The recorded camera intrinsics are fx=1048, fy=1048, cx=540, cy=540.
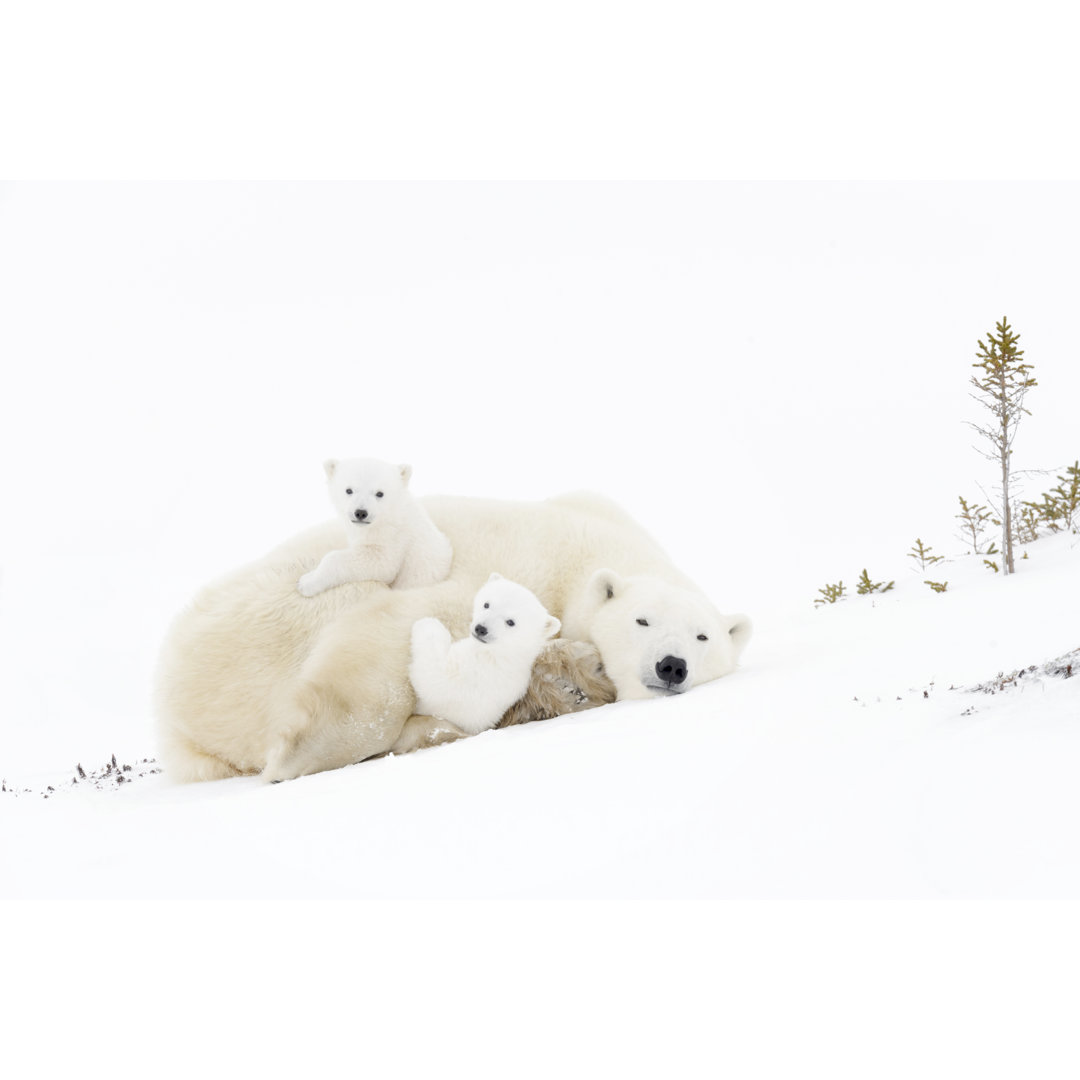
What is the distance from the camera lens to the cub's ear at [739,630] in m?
5.83

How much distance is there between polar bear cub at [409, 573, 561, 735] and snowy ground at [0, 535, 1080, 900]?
0.25 meters

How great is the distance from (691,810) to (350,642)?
248 centimetres

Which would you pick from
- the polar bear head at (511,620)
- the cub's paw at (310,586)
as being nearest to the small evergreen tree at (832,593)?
the polar bear head at (511,620)

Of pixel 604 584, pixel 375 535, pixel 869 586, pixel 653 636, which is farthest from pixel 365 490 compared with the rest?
pixel 869 586

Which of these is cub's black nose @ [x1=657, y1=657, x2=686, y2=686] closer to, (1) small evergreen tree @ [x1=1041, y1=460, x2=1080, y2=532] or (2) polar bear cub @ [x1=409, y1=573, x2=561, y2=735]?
(2) polar bear cub @ [x1=409, y1=573, x2=561, y2=735]

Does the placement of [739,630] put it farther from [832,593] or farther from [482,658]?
[832,593]

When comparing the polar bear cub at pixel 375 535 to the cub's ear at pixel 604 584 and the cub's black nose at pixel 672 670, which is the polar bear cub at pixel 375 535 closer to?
the cub's ear at pixel 604 584

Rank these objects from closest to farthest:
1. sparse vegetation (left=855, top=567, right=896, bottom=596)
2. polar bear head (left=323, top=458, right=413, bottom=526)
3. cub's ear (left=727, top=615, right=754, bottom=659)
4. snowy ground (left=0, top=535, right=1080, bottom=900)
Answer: snowy ground (left=0, top=535, right=1080, bottom=900) → polar bear head (left=323, top=458, right=413, bottom=526) → cub's ear (left=727, top=615, right=754, bottom=659) → sparse vegetation (left=855, top=567, right=896, bottom=596)

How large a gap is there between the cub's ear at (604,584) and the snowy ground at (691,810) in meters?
0.76

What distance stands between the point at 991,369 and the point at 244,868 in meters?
6.57

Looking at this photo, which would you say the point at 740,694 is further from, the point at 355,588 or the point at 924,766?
the point at 355,588

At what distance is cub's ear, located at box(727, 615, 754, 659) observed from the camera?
19.1ft

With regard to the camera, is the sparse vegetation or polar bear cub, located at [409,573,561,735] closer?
polar bear cub, located at [409,573,561,735]

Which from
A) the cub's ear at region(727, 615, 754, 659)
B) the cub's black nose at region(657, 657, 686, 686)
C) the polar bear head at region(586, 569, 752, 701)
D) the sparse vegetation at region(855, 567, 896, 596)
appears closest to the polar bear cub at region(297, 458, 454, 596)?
the polar bear head at region(586, 569, 752, 701)
